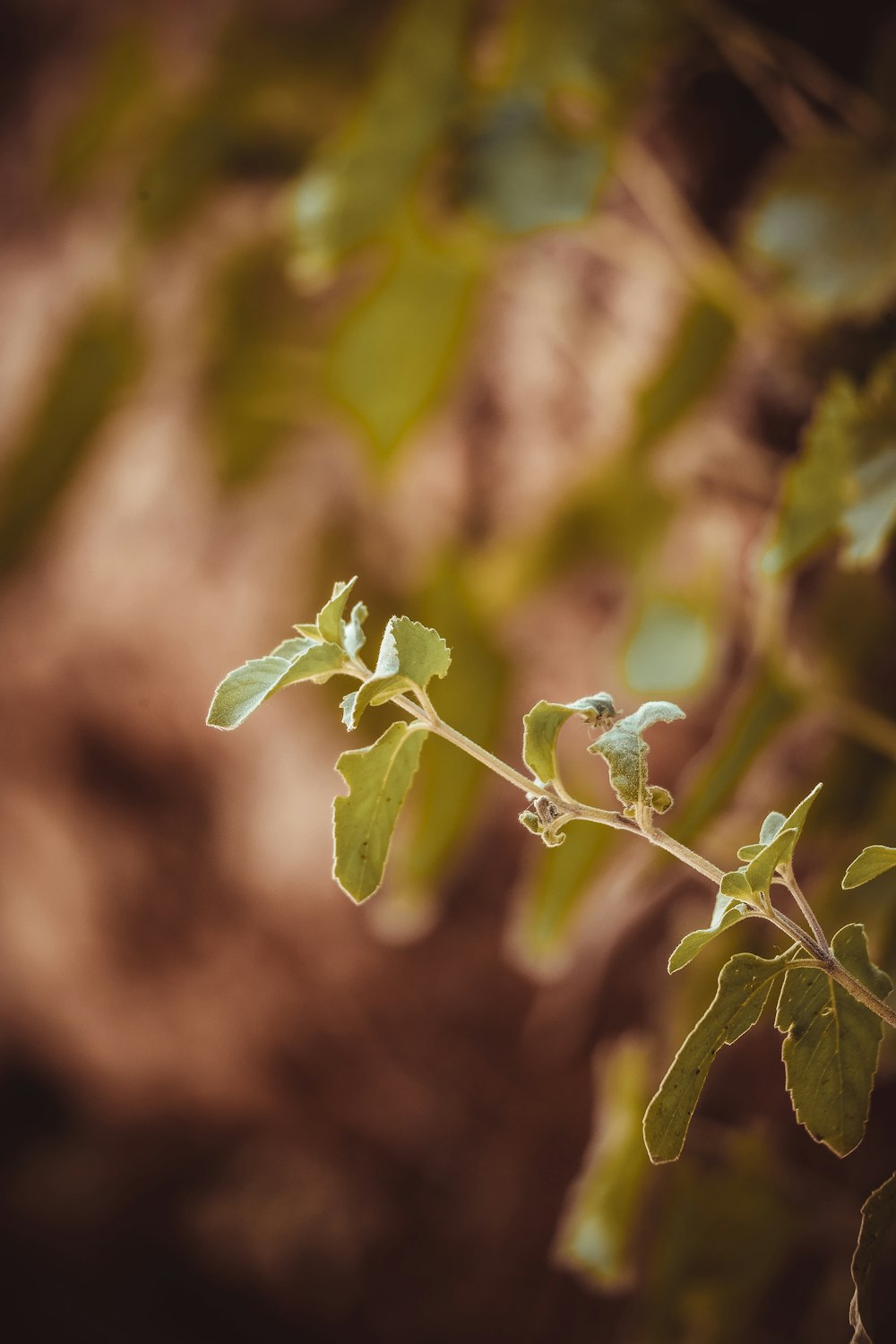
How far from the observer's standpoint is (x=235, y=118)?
0.97 m

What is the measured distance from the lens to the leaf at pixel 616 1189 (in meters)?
0.65

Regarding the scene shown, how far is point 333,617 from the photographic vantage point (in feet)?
1.10

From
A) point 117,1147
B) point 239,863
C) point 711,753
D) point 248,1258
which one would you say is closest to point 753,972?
point 711,753

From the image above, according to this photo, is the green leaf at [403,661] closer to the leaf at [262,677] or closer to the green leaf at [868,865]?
the leaf at [262,677]

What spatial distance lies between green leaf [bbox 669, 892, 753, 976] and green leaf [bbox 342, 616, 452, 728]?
111 mm

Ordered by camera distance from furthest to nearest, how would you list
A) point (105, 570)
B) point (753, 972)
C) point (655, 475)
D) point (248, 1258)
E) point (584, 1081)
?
point (248, 1258)
point (105, 570)
point (584, 1081)
point (655, 475)
point (753, 972)

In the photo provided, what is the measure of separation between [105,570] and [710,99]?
0.90 m

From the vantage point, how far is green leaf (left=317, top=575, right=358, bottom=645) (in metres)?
0.33

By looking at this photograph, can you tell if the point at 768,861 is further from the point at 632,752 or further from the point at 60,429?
the point at 60,429

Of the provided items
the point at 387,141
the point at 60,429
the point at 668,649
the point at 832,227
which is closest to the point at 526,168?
the point at 387,141

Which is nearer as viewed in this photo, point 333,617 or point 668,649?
point 333,617

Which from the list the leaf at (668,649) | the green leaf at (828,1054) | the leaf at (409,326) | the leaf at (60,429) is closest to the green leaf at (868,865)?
the green leaf at (828,1054)

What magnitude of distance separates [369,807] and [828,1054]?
0.17 metres

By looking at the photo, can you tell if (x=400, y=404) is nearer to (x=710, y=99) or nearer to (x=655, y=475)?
(x=655, y=475)
